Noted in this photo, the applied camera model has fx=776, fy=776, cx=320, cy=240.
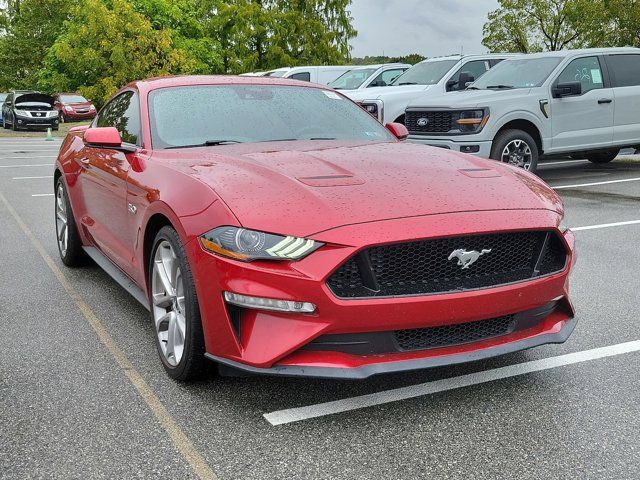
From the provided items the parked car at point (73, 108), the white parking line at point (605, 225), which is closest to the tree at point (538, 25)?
the parked car at point (73, 108)

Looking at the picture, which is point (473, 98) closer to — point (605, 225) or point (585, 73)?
point (585, 73)

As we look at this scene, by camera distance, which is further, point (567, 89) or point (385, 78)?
point (385, 78)

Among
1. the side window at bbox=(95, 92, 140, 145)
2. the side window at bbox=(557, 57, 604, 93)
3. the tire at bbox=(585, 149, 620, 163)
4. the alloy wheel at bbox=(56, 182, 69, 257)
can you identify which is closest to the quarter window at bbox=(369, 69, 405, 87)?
the tire at bbox=(585, 149, 620, 163)

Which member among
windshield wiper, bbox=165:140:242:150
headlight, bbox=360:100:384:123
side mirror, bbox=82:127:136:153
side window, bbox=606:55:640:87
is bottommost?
headlight, bbox=360:100:384:123

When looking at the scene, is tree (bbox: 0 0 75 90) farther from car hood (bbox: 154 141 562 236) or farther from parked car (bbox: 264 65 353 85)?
car hood (bbox: 154 141 562 236)

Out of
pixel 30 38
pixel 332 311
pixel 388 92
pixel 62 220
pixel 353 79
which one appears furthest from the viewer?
pixel 30 38

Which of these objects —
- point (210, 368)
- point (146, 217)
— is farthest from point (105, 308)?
point (210, 368)

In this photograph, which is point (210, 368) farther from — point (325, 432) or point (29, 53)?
point (29, 53)

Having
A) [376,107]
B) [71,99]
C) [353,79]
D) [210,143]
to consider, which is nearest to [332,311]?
[210,143]

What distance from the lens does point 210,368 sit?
3.67m

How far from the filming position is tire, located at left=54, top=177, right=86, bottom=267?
618 cm

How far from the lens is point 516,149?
1107 cm

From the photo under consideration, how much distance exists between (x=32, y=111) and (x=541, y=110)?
24.0 meters

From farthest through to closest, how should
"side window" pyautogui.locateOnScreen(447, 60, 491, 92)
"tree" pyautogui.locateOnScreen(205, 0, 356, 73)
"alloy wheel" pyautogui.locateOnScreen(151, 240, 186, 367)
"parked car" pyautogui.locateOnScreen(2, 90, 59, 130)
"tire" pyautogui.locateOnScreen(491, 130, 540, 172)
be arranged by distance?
1. "tree" pyautogui.locateOnScreen(205, 0, 356, 73)
2. "parked car" pyautogui.locateOnScreen(2, 90, 59, 130)
3. "side window" pyautogui.locateOnScreen(447, 60, 491, 92)
4. "tire" pyautogui.locateOnScreen(491, 130, 540, 172)
5. "alloy wheel" pyautogui.locateOnScreen(151, 240, 186, 367)
